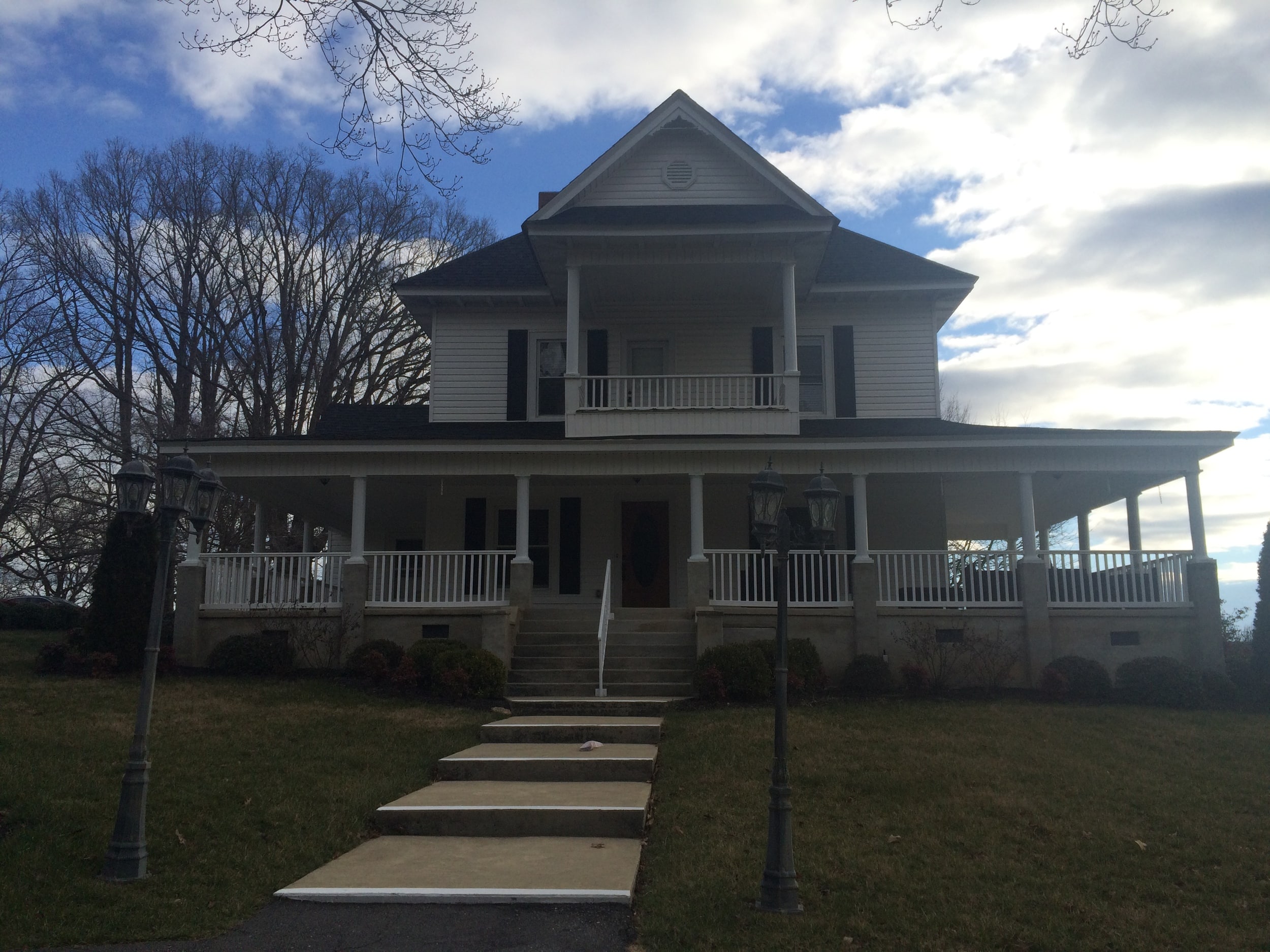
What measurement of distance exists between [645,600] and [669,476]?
246 cm

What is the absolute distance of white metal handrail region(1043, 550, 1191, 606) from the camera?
15.7 meters

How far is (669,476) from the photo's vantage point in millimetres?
18094

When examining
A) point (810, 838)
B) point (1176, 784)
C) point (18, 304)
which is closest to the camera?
point (810, 838)

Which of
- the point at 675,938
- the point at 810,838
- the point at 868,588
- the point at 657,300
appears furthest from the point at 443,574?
the point at 675,938

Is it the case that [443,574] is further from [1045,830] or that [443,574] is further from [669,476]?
[1045,830]

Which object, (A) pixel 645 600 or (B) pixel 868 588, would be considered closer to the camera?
(B) pixel 868 588

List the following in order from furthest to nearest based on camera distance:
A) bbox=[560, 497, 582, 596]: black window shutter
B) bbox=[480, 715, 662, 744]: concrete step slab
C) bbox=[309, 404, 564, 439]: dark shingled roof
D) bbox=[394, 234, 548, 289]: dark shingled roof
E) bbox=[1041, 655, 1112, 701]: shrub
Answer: bbox=[394, 234, 548, 289]: dark shingled roof, bbox=[560, 497, 582, 596]: black window shutter, bbox=[309, 404, 564, 439]: dark shingled roof, bbox=[1041, 655, 1112, 701]: shrub, bbox=[480, 715, 662, 744]: concrete step slab

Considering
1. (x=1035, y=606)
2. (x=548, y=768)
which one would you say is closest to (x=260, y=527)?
(x=548, y=768)

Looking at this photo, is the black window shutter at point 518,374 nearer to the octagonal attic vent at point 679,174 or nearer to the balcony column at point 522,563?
the balcony column at point 522,563

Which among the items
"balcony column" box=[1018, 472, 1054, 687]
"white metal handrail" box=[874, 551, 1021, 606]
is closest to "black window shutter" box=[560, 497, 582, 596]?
"white metal handrail" box=[874, 551, 1021, 606]

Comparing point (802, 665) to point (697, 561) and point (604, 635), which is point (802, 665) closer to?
point (697, 561)

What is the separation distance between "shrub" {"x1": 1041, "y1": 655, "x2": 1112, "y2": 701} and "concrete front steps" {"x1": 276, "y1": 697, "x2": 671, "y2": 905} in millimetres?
6595

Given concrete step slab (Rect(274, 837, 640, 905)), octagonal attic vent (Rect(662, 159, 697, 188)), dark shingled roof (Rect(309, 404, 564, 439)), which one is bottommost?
concrete step slab (Rect(274, 837, 640, 905))

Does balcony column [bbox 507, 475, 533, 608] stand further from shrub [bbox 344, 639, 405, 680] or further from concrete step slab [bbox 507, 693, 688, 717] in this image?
concrete step slab [bbox 507, 693, 688, 717]
